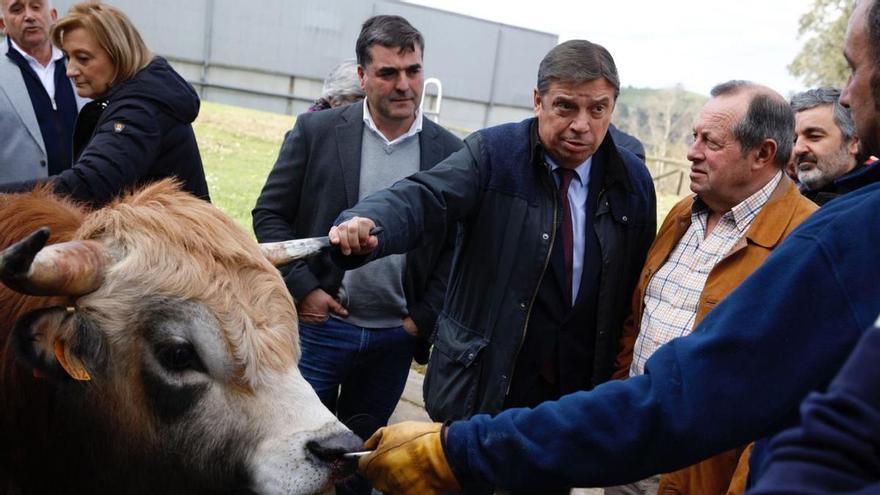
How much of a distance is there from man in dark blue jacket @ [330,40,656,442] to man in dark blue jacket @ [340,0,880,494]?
1.31 m

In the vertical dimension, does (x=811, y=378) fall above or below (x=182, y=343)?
above

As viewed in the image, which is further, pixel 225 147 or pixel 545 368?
pixel 225 147

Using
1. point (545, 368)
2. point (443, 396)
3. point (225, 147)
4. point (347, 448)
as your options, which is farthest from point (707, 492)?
point (225, 147)

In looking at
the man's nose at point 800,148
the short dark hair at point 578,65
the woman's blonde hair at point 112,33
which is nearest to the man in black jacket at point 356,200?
the woman's blonde hair at point 112,33

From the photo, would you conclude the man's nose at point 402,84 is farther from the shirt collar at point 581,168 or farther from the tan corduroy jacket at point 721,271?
the tan corduroy jacket at point 721,271

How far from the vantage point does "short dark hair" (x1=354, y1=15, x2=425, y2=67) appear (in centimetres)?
473

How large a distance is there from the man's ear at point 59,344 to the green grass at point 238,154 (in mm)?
8176

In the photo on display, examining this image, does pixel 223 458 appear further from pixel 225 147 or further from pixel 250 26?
pixel 250 26

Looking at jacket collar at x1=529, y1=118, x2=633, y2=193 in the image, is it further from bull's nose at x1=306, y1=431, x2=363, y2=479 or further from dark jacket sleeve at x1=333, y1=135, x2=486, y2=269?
bull's nose at x1=306, y1=431, x2=363, y2=479

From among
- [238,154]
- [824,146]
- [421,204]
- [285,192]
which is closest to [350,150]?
[285,192]

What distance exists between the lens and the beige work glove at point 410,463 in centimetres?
246

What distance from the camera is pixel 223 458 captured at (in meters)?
2.75

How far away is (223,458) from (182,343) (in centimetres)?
41

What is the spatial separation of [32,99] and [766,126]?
4.01 m
